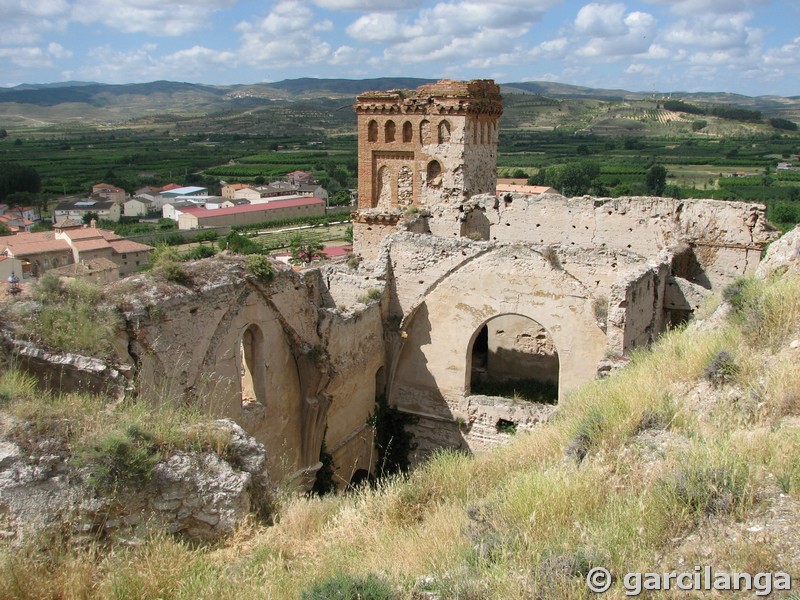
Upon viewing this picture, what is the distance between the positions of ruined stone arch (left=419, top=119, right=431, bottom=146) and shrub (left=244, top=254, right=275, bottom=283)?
45.3 ft

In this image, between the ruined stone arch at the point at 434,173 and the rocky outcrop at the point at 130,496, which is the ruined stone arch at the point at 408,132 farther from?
the rocky outcrop at the point at 130,496

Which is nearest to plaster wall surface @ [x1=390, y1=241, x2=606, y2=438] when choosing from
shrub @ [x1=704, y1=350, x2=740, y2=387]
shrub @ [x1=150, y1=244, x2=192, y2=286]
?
shrub @ [x1=150, y1=244, x2=192, y2=286]

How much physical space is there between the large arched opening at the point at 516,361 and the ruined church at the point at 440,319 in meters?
0.03

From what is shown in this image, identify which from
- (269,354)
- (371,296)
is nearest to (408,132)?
(371,296)

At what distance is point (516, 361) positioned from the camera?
51.6 feet

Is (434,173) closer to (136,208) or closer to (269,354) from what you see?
(269,354)

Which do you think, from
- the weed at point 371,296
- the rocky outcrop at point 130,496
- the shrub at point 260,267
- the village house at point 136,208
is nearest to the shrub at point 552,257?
the weed at point 371,296

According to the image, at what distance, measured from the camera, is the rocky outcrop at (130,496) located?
5.00 m

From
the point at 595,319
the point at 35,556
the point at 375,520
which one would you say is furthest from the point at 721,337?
the point at 35,556

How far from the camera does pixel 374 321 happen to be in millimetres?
13703

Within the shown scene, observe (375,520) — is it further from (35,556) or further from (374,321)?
(374,321)

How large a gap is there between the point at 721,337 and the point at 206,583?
548cm

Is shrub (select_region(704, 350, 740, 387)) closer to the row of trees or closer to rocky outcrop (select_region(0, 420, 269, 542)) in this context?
rocky outcrop (select_region(0, 420, 269, 542))

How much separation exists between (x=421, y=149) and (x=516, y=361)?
34.2 ft
